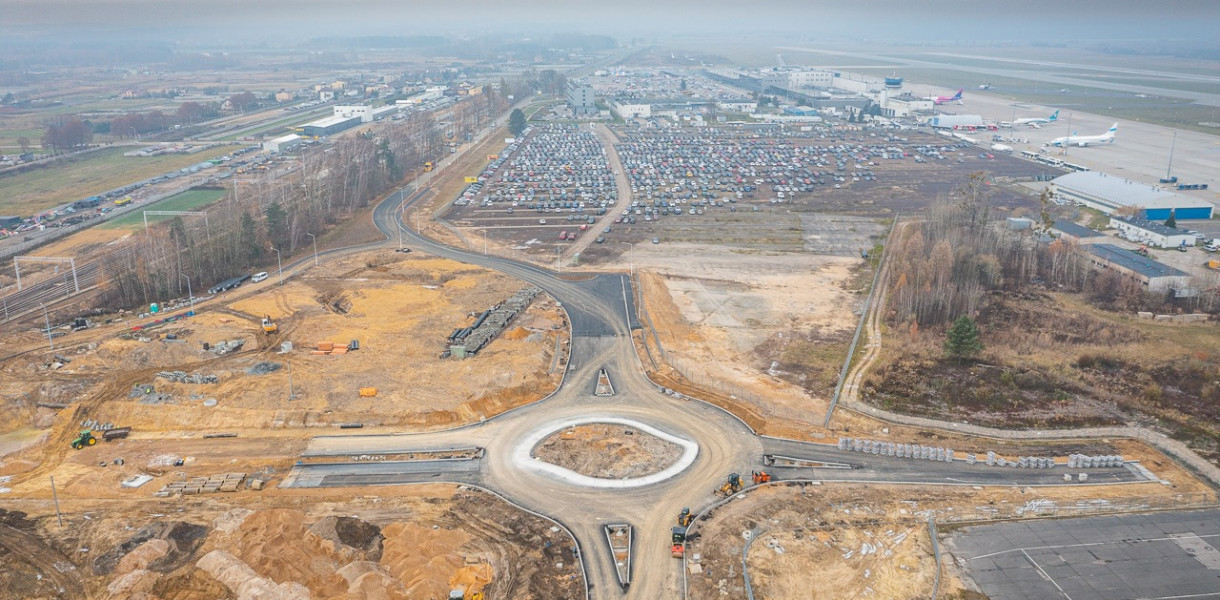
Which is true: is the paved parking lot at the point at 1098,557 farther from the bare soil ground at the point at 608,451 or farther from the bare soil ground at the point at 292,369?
the bare soil ground at the point at 292,369

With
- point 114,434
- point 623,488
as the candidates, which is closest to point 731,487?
point 623,488

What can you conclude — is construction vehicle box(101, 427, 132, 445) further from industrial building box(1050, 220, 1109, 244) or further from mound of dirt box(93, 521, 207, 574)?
industrial building box(1050, 220, 1109, 244)

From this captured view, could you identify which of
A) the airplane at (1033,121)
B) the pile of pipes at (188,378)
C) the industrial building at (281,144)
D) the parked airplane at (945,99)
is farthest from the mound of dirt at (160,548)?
the parked airplane at (945,99)

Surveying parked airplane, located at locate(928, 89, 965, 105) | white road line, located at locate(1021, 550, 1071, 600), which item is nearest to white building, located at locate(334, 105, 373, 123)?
parked airplane, located at locate(928, 89, 965, 105)

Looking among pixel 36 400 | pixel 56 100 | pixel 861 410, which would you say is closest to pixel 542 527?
pixel 861 410

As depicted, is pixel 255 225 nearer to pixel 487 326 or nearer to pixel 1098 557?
pixel 487 326

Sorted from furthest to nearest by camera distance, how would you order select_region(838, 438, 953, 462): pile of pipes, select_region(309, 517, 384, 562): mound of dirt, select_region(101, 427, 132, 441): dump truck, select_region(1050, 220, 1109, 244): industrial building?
select_region(1050, 220, 1109, 244): industrial building < select_region(101, 427, 132, 441): dump truck < select_region(838, 438, 953, 462): pile of pipes < select_region(309, 517, 384, 562): mound of dirt
